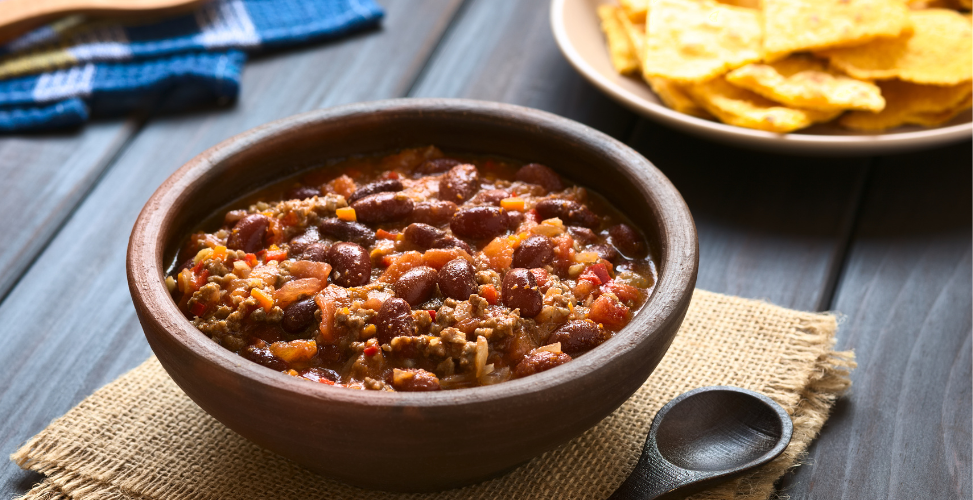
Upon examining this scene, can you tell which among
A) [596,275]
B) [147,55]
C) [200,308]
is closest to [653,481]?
[596,275]

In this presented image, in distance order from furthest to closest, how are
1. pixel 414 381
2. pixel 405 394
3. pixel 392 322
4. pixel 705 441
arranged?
1. pixel 705 441
2. pixel 392 322
3. pixel 414 381
4. pixel 405 394

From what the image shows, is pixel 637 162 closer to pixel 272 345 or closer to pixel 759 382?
pixel 759 382

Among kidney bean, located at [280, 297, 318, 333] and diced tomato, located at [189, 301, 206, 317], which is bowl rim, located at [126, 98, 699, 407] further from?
kidney bean, located at [280, 297, 318, 333]

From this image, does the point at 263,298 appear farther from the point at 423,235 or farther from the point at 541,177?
the point at 541,177

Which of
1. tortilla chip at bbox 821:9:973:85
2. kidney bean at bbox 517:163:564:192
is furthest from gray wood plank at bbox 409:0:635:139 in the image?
kidney bean at bbox 517:163:564:192

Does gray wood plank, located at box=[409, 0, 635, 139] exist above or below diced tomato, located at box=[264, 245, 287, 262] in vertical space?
below
